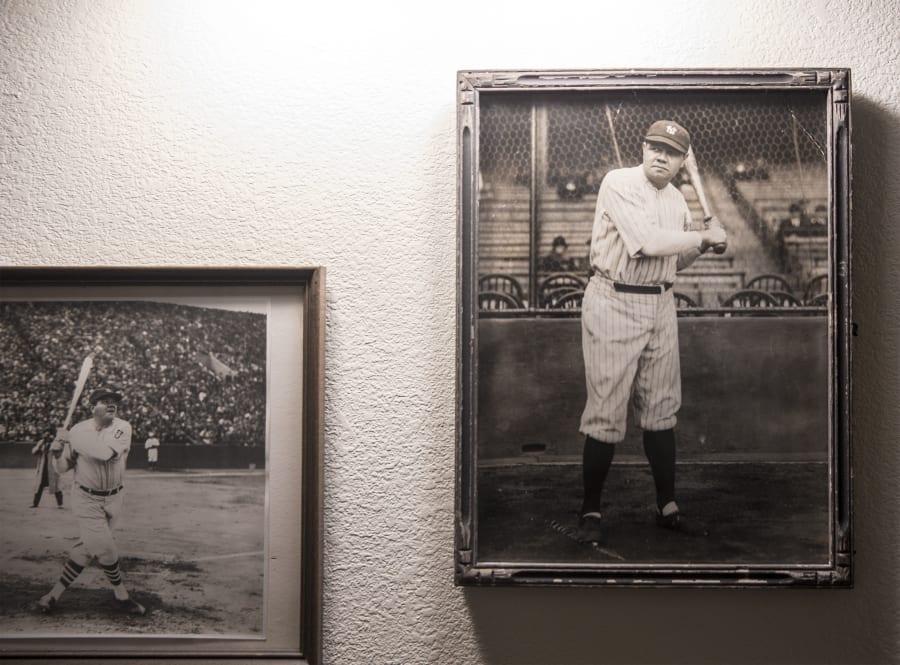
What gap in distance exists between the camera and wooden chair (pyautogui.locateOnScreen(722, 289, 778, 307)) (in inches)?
41.2

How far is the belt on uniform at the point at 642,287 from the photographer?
3.44 feet

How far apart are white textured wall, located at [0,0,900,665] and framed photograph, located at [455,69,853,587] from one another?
61 millimetres

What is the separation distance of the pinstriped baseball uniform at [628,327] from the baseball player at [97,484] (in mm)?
652

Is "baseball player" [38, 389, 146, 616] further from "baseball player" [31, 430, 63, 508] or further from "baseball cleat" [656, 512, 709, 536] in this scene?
"baseball cleat" [656, 512, 709, 536]

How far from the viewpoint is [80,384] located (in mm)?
1066

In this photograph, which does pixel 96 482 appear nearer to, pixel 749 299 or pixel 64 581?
pixel 64 581

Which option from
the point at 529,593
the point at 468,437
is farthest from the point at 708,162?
the point at 529,593

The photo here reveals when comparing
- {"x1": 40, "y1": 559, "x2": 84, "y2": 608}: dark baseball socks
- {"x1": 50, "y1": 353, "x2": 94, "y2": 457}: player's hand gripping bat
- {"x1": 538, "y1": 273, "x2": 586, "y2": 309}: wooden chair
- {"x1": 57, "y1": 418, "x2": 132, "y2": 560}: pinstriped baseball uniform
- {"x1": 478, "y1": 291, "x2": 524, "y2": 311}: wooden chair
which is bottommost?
{"x1": 40, "y1": 559, "x2": 84, "y2": 608}: dark baseball socks

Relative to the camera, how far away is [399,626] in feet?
3.52

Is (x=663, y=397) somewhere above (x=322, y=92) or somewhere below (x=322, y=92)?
below

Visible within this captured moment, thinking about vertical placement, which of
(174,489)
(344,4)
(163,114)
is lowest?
(174,489)

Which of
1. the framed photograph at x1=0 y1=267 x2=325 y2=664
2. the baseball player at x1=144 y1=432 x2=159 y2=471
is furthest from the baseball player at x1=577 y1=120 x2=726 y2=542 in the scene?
the baseball player at x1=144 y1=432 x2=159 y2=471

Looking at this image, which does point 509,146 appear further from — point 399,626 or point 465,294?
point 399,626

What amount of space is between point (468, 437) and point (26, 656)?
69cm
